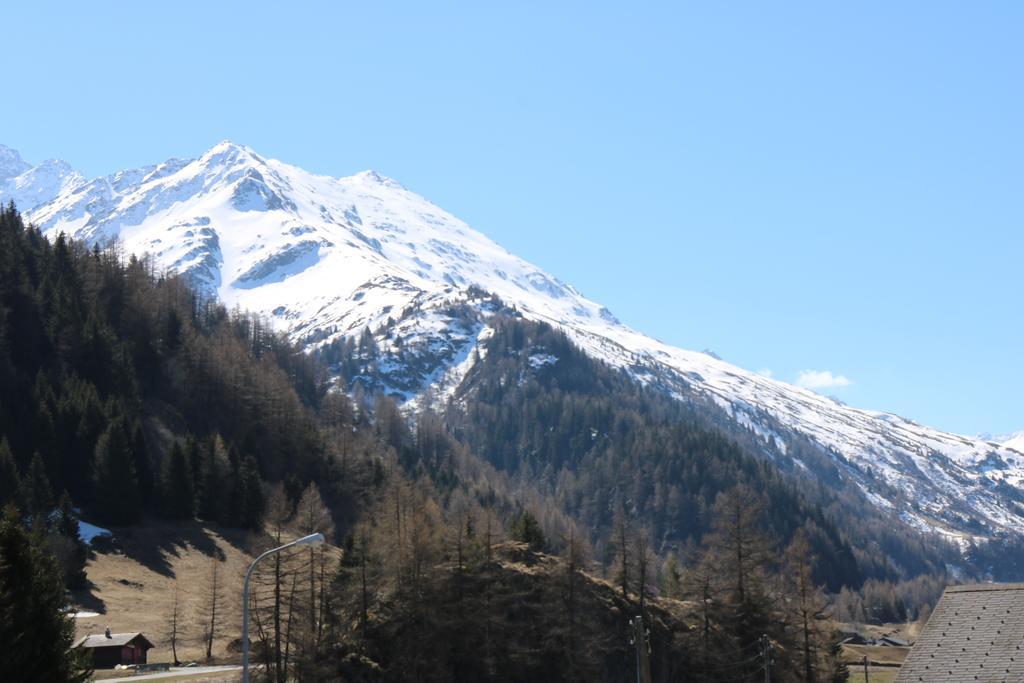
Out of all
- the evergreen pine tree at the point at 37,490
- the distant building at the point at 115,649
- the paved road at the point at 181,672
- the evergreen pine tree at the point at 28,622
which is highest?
the evergreen pine tree at the point at 37,490

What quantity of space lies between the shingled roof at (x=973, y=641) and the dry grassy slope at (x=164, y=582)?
57.7m

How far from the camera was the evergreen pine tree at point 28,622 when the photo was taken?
41.8 m

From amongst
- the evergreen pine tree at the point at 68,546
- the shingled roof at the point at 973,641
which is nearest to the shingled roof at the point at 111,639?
the evergreen pine tree at the point at 68,546

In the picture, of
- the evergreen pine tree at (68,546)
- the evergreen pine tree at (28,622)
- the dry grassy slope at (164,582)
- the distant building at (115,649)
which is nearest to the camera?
the evergreen pine tree at (28,622)

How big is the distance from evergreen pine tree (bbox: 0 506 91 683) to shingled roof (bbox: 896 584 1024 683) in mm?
34315

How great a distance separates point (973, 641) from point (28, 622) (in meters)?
39.0

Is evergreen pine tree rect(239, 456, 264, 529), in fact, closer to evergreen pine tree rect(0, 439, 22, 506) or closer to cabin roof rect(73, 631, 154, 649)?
evergreen pine tree rect(0, 439, 22, 506)

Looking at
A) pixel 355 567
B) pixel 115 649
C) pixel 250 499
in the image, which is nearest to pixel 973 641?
pixel 355 567

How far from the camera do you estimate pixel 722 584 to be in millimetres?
99000

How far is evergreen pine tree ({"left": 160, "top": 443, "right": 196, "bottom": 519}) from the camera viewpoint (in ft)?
439

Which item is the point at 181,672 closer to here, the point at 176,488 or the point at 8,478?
the point at 8,478

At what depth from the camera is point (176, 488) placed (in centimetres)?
13462

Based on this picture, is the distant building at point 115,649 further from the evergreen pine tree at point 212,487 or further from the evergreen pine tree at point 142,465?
the evergreen pine tree at point 212,487

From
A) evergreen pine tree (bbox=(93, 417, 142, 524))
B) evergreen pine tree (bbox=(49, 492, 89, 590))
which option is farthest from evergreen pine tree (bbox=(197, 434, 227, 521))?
evergreen pine tree (bbox=(49, 492, 89, 590))
